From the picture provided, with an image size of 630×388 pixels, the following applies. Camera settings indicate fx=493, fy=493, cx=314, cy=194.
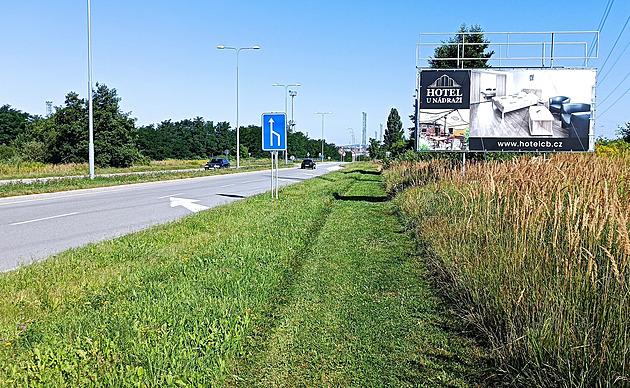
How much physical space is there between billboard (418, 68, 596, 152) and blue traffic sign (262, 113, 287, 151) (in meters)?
4.62

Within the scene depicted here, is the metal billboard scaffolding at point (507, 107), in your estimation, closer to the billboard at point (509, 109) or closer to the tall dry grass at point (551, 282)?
the billboard at point (509, 109)

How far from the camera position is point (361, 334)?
471cm

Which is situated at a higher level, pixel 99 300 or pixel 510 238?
pixel 510 238

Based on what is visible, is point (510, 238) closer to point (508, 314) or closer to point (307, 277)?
point (508, 314)

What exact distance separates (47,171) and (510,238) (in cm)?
4177

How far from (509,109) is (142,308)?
14720 millimetres

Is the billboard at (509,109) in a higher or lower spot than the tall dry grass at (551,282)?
higher

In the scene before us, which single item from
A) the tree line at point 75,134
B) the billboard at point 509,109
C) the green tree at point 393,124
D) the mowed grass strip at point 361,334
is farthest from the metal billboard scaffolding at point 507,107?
the green tree at point 393,124

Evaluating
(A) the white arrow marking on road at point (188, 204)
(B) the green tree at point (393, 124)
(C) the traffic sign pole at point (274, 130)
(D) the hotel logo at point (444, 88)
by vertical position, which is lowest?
(A) the white arrow marking on road at point (188, 204)

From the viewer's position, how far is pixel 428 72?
16.3 meters

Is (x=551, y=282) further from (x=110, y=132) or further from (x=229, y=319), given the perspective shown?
(x=110, y=132)

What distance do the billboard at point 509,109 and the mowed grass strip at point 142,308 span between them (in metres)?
9.01

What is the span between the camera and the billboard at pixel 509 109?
16344mm

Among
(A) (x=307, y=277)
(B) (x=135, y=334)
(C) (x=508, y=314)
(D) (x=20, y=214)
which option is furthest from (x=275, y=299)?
(D) (x=20, y=214)
